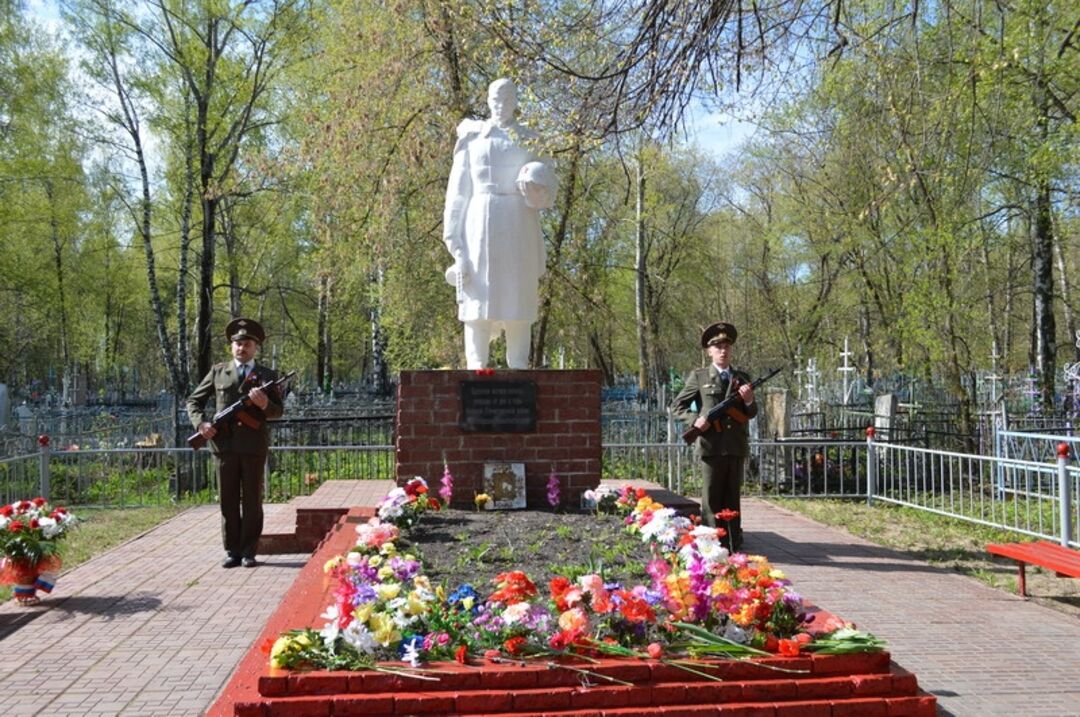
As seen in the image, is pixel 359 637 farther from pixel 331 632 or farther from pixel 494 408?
pixel 494 408

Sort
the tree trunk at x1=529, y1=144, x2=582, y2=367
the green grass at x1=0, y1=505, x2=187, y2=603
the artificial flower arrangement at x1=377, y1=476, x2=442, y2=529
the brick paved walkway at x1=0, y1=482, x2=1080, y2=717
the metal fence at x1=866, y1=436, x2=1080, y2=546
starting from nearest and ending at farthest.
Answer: the brick paved walkway at x1=0, y1=482, x2=1080, y2=717
the artificial flower arrangement at x1=377, y1=476, x2=442, y2=529
the green grass at x1=0, y1=505, x2=187, y2=603
the metal fence at x1=866, y1=436, x2=1080, y2=546
the tree trunk at x1=529, y1=144, x2=582, y2=367

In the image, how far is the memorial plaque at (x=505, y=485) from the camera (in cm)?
673

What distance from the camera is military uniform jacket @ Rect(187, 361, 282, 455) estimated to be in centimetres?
704

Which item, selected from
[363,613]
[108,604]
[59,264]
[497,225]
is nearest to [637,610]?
[363,613]

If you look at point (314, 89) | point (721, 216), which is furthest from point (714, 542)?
point (721, 216)

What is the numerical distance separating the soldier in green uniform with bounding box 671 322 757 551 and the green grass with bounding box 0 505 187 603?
4986mm

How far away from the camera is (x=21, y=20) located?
2038 centimetres

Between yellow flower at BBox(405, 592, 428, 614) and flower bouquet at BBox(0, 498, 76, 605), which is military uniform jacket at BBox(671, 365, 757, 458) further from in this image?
flower bouquet at BBox(0, 498, 76, 605)

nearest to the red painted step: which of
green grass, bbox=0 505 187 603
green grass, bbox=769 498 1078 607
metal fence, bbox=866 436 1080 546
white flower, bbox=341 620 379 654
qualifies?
white flower, bbox=341 620 379 654

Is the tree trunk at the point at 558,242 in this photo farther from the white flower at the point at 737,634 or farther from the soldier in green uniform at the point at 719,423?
the white flower at the point at 737,634

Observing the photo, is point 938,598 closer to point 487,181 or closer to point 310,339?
point 487,181

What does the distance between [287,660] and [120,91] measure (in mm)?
21293

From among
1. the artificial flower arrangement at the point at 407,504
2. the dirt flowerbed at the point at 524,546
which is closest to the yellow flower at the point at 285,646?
the dirt flowerbed at the point at 524,546

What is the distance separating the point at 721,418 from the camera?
6.78 meters
